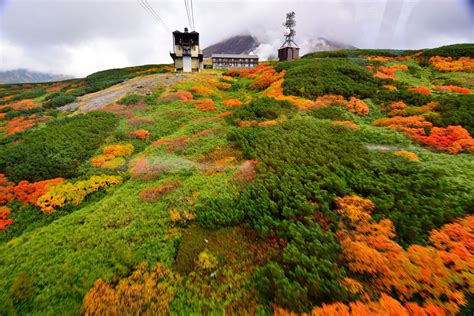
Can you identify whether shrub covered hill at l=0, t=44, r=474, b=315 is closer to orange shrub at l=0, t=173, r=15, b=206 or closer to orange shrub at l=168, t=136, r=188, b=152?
orange shrub at l=0, t=173, r=15, b=206

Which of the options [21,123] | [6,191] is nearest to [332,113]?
[6,191]

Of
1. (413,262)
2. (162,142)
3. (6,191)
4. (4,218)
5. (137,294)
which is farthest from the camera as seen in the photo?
(162,142)

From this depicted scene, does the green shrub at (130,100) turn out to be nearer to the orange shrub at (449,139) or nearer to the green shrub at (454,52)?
the orange shrub at (449,139)

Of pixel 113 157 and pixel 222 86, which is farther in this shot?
pixel 222 86

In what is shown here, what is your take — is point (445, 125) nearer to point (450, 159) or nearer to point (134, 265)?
point (450, 159)

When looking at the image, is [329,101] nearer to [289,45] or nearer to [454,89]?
[454,89]
